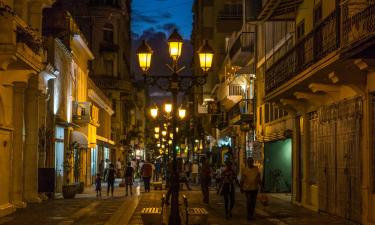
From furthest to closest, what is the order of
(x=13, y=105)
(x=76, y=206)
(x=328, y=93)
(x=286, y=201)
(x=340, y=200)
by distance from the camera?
(x=286, y=201)
(x=76, y=206)
(x=13, y=105)
(x=328, y=93)
(x=340, y=200)

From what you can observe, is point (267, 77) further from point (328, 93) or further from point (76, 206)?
point (76, 206)

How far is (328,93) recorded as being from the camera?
22109mm

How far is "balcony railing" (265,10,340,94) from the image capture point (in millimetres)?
18250

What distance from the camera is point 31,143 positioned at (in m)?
28.4

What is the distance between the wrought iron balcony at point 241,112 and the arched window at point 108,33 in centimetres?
1773

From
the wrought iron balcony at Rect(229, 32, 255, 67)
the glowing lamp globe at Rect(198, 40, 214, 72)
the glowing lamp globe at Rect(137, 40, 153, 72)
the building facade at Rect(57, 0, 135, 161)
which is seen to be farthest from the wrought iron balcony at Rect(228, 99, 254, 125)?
the glowing lamp globe at Rect(137, 40, 153, 72)

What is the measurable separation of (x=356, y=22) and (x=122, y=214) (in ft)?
→ 34.3

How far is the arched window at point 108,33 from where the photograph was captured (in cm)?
6888

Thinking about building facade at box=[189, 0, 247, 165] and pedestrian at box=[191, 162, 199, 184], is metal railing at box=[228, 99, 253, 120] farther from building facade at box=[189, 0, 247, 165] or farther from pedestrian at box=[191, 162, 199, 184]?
building facade at box=[189, 0, 247, 165]

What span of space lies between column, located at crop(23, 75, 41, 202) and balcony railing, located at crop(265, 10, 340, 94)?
8.64m

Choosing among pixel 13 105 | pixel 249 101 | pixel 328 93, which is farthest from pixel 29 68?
pixel 249 101

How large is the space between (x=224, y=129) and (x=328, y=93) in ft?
126

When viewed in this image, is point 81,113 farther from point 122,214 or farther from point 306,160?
Answer: point 122,214

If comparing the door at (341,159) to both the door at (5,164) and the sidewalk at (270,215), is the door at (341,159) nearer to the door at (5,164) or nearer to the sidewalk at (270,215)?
the sidewalk at (270,215)
